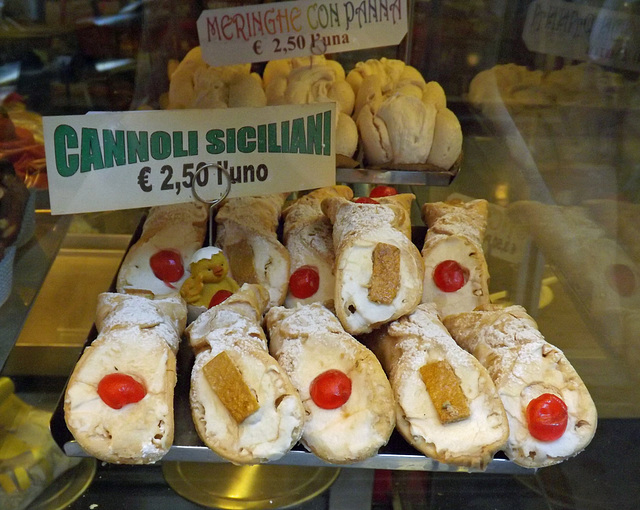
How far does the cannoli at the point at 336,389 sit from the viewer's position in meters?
1.00

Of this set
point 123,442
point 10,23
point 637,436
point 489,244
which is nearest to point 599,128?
point 489,244

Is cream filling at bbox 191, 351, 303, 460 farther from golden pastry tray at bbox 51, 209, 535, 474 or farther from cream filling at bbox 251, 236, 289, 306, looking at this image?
cream filling at bbox 251, 236, 289, 306

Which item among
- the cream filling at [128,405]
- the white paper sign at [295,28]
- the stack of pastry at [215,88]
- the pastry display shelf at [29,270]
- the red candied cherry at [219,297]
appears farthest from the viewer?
the stack of pastry at [215,88]

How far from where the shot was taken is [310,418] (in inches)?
40.2

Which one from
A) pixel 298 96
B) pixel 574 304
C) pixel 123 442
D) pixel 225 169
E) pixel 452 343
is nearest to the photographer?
pixel 123 442

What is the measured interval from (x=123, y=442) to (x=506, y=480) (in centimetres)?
86

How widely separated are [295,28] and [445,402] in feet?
3.76

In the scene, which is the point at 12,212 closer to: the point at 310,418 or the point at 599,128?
the point at 310,418

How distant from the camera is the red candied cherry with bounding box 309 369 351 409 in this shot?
1.01 meters

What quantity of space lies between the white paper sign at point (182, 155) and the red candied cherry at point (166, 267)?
0.14 meters

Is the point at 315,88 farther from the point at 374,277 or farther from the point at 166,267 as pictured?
the point at 374,277

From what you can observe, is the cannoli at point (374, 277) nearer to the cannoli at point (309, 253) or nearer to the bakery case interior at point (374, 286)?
the bakery case interior at point (374, 286)

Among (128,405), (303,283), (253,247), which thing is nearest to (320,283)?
(303,283)

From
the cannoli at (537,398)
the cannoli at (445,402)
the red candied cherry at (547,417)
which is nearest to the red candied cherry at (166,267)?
the cannoli at (445,402)
